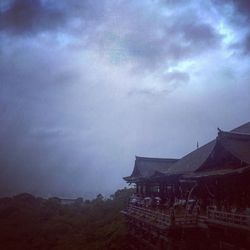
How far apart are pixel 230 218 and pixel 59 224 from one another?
42.5 meters

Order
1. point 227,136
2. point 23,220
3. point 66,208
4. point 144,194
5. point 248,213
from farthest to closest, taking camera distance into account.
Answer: point 66,208
point 23,220
point 144,194
point 227,136
point 248,213

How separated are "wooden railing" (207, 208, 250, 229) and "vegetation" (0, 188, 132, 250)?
1774 cm

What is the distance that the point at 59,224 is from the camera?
55438 mm

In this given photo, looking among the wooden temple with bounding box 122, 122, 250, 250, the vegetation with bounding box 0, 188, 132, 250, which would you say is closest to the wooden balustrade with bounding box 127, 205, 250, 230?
the wooden temple with bounding box 122, 122, 250, 250

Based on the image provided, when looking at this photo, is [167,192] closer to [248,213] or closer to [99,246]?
[99,246]

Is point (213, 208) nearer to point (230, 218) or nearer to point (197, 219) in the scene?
point (197, 219)

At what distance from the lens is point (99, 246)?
36.1 meters

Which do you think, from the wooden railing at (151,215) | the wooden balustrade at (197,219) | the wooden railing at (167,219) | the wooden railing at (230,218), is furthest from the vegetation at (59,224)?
the wooden railing at (230,218)

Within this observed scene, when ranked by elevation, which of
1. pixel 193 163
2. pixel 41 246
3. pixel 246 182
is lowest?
pixel 41 246

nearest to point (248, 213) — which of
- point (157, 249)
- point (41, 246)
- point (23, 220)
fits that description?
point (157, 249)

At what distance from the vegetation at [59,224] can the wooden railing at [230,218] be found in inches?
698

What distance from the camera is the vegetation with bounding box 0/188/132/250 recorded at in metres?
40.1

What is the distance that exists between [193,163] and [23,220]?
44.1 meters

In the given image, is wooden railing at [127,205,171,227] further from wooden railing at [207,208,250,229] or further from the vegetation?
the vegetation
